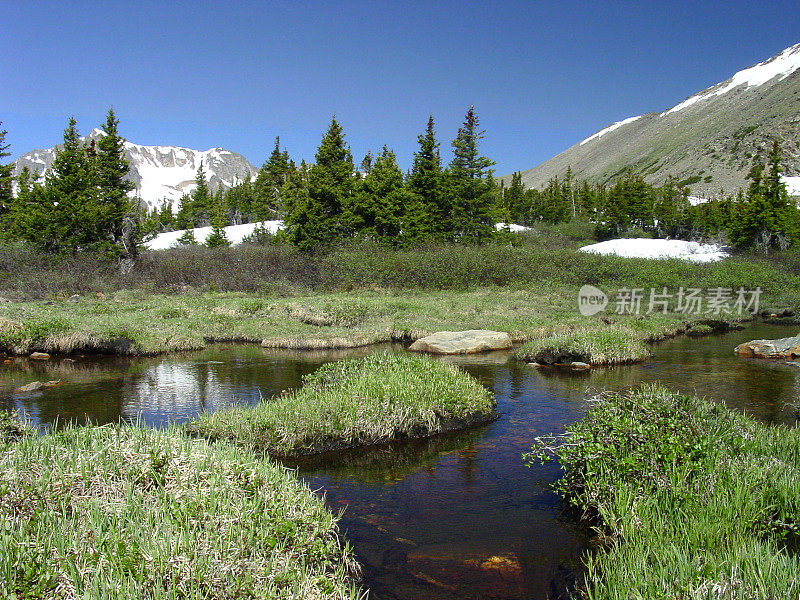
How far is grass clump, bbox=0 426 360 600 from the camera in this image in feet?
13.3

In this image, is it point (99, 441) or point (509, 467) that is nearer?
point (99, 441)

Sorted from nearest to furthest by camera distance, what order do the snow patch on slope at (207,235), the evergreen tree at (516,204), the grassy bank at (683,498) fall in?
the grassy bank at (683,498), the snow patch on slope at (207,235), the evergreen tree at (516,204)

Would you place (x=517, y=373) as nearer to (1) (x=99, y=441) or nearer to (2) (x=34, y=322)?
(1) (x=99, y=441)

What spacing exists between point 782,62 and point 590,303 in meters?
213

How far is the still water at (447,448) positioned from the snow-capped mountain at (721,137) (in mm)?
96410

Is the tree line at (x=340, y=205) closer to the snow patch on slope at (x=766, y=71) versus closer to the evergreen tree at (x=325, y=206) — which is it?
the evergreen tree at (x=325, y=206)

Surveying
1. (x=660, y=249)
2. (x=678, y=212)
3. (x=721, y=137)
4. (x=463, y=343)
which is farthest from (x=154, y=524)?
(x=721, y=137)

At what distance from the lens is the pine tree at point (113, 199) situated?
40.4 m

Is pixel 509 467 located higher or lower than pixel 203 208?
lower

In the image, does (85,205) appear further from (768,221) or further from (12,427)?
(768,221)

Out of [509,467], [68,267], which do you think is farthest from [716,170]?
[509,467]

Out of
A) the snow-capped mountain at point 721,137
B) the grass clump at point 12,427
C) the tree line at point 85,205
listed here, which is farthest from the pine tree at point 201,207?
the snow-capped mountain at point 721,137

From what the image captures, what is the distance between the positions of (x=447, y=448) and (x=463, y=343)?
33.7 ft

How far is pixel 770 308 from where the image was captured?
30672 millimetres
